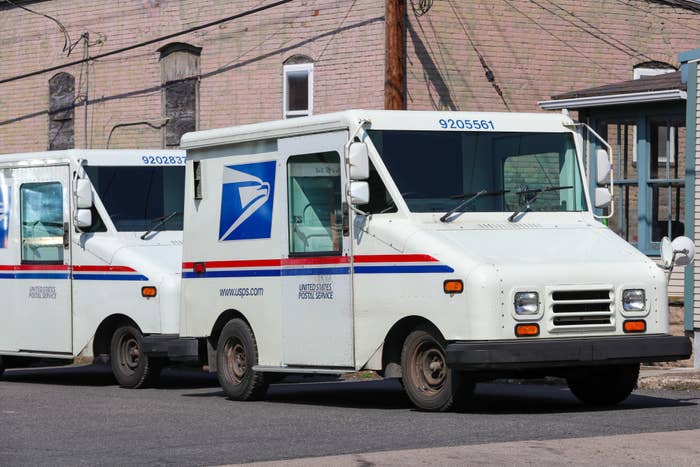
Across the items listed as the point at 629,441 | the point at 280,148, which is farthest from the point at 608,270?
the point at 280,148

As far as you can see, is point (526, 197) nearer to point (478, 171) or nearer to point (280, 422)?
point (478, 171)

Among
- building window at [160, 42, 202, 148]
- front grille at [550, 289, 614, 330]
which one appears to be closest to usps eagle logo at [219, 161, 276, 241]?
front grille at [550, 289, 614, 330]

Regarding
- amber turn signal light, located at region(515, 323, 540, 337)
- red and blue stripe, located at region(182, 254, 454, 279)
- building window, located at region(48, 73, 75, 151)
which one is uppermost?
building window, located at region(48, 73, 75, 151)

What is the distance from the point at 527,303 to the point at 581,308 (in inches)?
19.7

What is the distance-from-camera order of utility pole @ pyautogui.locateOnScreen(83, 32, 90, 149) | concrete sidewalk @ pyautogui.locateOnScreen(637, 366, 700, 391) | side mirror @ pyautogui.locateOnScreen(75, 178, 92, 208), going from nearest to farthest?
concrete sidewalk @ pyautogui.locateOnScreen(637, 366, 700, 391), side mirror @ pyautogui.locateOnScreen(75, 178, 92, 208), utility pole @ pyautogui.locateOnScreen(83, 32, 90, 149)

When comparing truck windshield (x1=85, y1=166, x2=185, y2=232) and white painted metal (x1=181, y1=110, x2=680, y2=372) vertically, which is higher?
truck windshield (x1=85, y1=166, x2=185, y2=232)

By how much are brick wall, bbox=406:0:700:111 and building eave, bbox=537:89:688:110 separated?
129 inches

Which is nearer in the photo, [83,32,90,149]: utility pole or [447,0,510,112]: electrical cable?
[447,0,510,112]: electrical cable

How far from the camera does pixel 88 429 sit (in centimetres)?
1208

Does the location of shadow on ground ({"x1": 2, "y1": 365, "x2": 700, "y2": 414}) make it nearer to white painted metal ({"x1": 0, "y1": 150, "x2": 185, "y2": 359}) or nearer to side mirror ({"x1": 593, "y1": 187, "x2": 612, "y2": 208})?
white painted metal ({"x1": 0, "y1": 150, "x2": 185, "y2": 359})

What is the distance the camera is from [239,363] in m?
15.0

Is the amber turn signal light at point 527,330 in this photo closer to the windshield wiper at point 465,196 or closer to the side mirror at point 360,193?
the windshield wiper at point 465,196

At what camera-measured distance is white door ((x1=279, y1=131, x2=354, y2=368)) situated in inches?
534

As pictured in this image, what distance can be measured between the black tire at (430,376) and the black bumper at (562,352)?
15.8 inches
